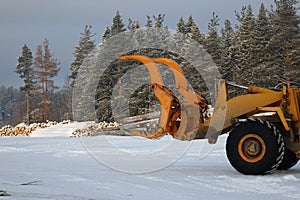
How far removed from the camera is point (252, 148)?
743 centimetres

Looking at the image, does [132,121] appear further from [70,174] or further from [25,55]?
[25,55]

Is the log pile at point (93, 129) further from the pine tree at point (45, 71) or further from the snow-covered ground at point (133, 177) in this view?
the pine tree at point (45, 71)

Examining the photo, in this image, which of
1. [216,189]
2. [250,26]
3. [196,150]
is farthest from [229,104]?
[250,26]

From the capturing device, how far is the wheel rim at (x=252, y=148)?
7328 mm

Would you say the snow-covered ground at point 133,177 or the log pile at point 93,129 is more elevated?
the log pile at point 93,129

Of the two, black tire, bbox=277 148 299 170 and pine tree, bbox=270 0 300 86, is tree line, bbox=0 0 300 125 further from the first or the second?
black tire, bbox=277 148 299 170

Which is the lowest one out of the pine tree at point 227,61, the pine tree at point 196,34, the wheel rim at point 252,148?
the wheel rim at point 252,148

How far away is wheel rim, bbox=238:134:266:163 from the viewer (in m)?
7.33

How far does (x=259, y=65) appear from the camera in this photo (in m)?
37.4

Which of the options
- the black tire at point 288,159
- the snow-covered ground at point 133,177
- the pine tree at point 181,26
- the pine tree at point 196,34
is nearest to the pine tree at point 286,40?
the pine tree at point 196,34

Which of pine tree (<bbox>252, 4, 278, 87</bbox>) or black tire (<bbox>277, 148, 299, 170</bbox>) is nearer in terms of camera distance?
black tire (<bbox>277, 148, 299, 170</bbox>)

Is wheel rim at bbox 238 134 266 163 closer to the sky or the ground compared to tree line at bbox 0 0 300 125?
closer to the ground

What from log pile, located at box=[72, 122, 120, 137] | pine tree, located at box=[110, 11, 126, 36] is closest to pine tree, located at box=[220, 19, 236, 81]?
pine tree, located at box=[110, 11, 126, 36]

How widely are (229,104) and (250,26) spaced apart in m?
35.8
